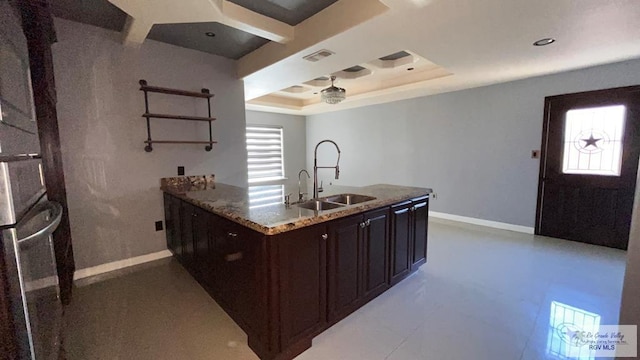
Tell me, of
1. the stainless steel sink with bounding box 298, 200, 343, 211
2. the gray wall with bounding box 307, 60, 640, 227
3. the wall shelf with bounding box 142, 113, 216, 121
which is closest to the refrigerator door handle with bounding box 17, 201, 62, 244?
the stainless steel sink with bounding box 298, 200, 343, 211

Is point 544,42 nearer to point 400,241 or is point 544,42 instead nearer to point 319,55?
point 319,55

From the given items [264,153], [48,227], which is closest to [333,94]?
[48,227]

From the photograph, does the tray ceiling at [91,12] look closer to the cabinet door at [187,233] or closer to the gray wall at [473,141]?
the cabinet door at [187,233]

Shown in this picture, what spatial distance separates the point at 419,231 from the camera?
8.70ft

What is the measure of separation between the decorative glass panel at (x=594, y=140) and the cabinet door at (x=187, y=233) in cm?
486

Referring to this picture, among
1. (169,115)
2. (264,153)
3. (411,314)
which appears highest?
(169,115)

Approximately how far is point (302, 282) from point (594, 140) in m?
4.36

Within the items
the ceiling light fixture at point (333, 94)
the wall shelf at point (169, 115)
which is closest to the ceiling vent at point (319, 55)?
the ceiling light fixture at point (333, 94)

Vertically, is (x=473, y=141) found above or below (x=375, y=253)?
above

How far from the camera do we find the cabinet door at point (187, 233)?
2484 mm

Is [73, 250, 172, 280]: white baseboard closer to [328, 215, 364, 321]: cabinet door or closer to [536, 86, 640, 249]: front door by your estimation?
[328, 215, 364, 321]: cabinet door

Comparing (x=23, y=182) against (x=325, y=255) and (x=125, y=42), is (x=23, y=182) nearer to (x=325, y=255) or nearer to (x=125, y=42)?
(x=325, y=255)

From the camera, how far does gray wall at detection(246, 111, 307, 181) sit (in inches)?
262

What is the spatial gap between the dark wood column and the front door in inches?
217
